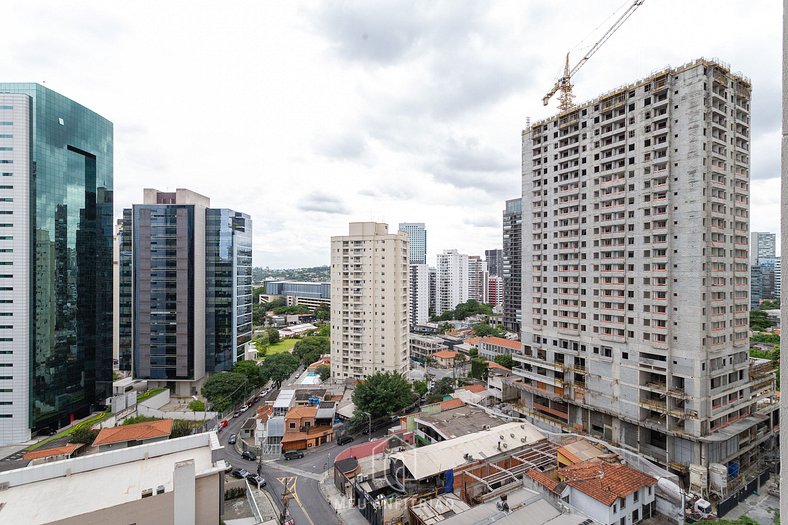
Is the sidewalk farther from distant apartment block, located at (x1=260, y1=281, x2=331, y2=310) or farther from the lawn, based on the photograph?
distant apartment block, located at (x1=260, y1=281, x2=331, y2=310)

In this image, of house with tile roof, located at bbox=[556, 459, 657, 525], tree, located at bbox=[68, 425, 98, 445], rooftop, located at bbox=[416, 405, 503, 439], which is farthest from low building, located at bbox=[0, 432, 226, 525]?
house with tile roof, located at bbox=[556, 459, 657, 525]

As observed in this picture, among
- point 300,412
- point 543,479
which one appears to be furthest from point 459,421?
point 300,412

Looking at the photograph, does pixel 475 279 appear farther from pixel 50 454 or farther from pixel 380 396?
pixel 50 454

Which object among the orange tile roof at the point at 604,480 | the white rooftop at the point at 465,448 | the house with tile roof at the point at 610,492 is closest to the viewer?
the house with tile roof at the point at 610,492

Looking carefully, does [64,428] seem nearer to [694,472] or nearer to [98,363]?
[98,363]

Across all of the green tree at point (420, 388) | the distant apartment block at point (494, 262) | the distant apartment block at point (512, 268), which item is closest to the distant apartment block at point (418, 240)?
the distant apartment block at point (494, 262)

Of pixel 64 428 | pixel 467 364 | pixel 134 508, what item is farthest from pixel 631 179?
pixel 64 428

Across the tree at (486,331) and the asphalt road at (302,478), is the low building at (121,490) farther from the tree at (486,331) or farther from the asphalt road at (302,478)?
the tree at (486,331)
